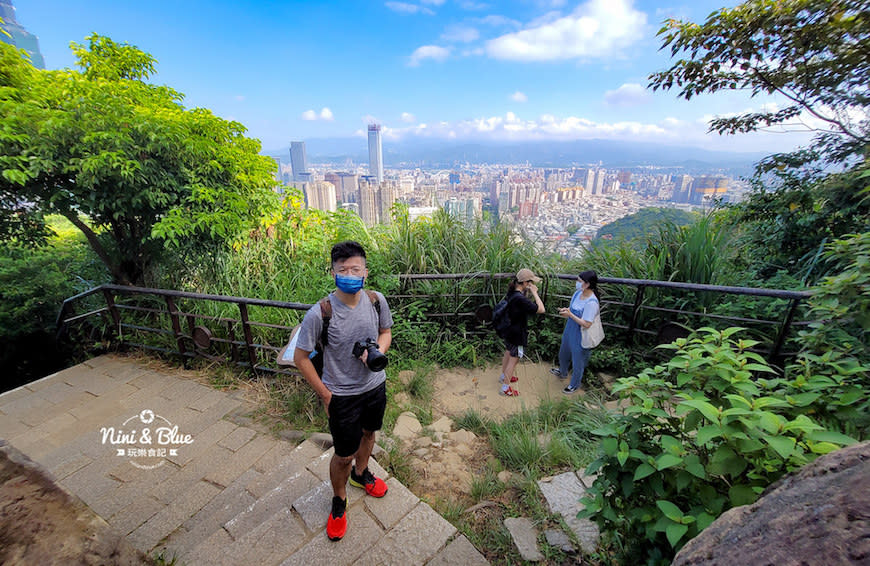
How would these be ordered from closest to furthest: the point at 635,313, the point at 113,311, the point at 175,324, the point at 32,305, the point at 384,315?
the point at 384,315
the point at 175,324
the point at 635,313
the point at 113,311
the point at 32,305

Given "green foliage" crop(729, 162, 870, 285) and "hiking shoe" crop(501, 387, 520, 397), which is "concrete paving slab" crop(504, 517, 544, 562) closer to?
"hiking shoe" crop(501, 387, 520, 397)

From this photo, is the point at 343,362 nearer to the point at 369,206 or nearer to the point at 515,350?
the point at 515,350

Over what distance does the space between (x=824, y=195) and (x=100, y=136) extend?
7.67 m

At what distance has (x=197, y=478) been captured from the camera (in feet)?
8.30

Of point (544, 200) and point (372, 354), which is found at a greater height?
point (544, 200)

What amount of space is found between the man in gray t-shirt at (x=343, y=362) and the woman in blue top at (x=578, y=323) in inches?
92.8

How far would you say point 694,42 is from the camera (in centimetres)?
397

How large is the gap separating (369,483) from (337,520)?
28cm

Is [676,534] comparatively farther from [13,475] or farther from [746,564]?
[13,475]

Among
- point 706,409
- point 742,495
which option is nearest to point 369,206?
point 706,409

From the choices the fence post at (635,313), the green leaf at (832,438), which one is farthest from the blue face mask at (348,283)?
the fence post at (635,313)

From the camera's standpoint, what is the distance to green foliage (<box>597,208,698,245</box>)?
457 cm

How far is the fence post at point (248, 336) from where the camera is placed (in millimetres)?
3358

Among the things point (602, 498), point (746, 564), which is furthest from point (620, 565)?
point (746, 564)
